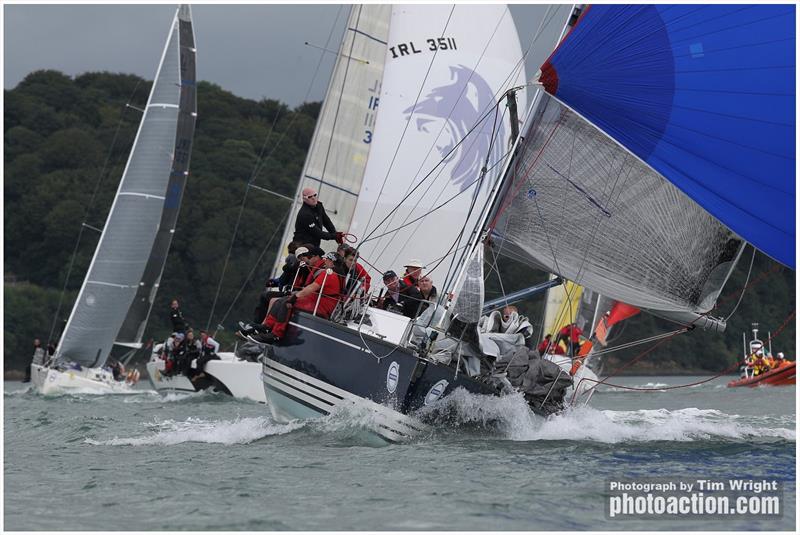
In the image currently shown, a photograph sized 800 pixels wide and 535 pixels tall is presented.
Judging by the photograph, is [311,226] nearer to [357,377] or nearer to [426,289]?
[426,289]

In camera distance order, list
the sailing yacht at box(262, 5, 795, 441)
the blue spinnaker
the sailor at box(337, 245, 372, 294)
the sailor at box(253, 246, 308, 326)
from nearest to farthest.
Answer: the blue spinnaker → the sailing yacht at box(262, 5, 795, 441) → the sailor at box(337, 245, 372, 294) → the sailor at box(253, 246, 308, 326)

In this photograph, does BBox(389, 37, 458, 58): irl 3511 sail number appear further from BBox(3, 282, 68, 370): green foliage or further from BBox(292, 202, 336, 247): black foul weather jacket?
BBox(3, 282, 68, 370): green foliage

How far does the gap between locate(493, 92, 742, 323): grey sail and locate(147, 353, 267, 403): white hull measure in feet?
29.2

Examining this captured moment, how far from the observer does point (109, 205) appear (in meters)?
49.8

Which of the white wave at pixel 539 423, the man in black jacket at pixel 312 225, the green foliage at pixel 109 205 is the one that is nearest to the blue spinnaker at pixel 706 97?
the white wave at pixel 539 423

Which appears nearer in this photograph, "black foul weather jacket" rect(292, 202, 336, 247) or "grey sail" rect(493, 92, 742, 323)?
"grey sail" rect(493, 92, 742, 323)

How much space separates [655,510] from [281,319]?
16.1 ft

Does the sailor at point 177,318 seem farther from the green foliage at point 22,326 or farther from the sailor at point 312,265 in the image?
the green foliage at point 22,326

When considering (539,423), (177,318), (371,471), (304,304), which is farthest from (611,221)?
(177,318)

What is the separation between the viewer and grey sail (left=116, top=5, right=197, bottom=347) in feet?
87.9

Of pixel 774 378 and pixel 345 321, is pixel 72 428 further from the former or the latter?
pixel 774 378

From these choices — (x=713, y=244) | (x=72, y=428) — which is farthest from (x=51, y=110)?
(x=713, y=244)

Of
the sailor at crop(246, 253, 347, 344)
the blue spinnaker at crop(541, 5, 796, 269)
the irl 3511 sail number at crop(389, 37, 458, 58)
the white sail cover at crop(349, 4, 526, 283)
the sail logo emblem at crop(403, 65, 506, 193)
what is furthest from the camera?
the irl 3511 sail number at crop(389, 37, 458, 58)

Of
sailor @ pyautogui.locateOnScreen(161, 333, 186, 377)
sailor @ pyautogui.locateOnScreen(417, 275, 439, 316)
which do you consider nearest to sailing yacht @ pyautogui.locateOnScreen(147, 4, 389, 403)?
sailor @ pyautogui.locateOnScreen(161, 333, 186, 377)
